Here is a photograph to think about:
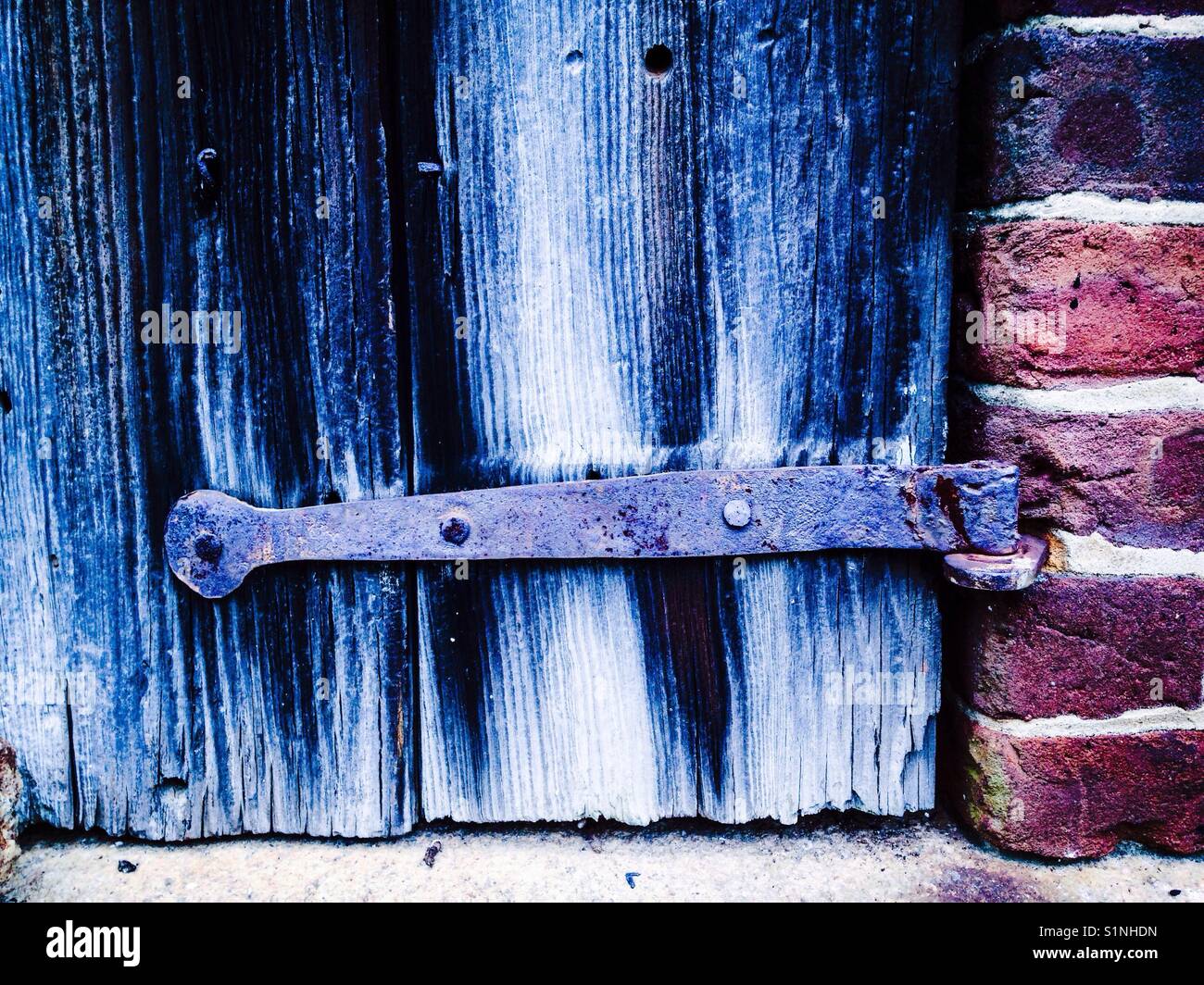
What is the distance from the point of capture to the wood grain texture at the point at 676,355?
34.1 inches

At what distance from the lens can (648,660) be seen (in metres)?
0.95

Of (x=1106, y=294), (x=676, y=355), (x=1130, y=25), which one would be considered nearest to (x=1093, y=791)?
(x=1106, y=294)

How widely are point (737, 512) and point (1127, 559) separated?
40cm

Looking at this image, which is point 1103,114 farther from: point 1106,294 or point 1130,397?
point 1130,397

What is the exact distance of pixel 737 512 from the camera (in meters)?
0.88

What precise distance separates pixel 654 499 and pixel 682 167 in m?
0.37

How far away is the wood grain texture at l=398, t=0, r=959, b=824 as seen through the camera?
87 centimetres

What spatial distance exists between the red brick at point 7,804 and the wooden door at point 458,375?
0.02 meters

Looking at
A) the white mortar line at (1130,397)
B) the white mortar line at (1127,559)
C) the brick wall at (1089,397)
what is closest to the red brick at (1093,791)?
the brick wall at (1089,397)

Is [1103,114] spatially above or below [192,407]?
above

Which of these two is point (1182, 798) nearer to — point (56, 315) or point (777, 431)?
point (777, 431)

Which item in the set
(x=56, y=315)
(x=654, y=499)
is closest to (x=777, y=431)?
(x=654, y=499)

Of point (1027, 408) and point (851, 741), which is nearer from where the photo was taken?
point (1027, 408)

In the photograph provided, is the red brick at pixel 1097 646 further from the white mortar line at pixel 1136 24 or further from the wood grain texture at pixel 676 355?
the white mortar line at pixel 1136 24
